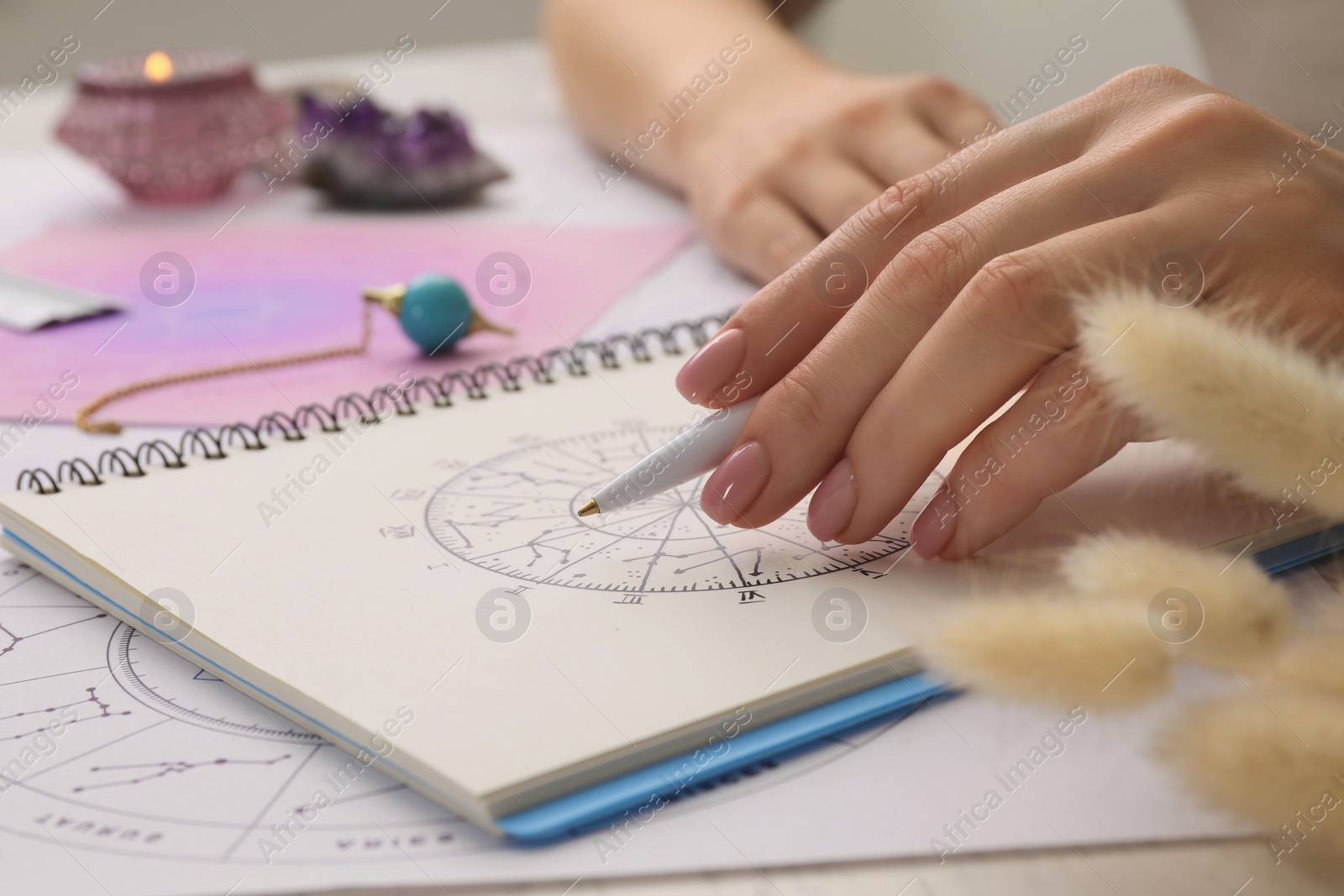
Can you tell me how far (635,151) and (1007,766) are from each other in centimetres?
93

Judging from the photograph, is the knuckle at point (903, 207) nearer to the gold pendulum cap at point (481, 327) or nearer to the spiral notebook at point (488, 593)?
the spiral notebook at point (488, 593)

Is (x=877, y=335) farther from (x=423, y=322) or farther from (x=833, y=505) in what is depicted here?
(x=423, y=322)

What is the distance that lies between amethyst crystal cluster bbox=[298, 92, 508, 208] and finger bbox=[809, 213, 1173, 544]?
0.77m

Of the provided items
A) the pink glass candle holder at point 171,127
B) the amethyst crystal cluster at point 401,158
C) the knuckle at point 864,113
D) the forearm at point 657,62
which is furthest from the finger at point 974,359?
the pink glass candle holder at point 171,127

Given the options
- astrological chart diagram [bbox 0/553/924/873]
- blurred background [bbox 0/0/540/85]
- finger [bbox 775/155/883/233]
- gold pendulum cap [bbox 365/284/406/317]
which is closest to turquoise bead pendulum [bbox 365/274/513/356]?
gold pendulum cap [bbox 365/284/406/317]

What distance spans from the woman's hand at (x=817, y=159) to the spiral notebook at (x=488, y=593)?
12.3 inches

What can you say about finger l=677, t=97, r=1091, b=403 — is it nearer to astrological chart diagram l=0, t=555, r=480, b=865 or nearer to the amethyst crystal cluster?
astrological chart diagram l=0, t=555, r=480, b=865

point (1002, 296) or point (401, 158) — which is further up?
point (401, 158)

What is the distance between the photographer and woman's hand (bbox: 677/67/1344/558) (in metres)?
0.44

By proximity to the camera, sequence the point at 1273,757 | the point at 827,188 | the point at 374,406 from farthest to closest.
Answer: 1. the point at 827,188
2. the point at 374,406
3. the point at 1273,757

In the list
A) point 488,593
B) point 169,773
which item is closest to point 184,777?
point 169,773

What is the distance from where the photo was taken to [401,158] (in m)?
1.11

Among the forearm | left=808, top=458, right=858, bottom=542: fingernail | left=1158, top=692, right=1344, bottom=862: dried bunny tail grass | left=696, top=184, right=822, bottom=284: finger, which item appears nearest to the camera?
left=1158, top=692, right=1344, bottom=862: dried bunny tail grass

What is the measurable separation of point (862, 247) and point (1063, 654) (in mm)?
Result: 312
